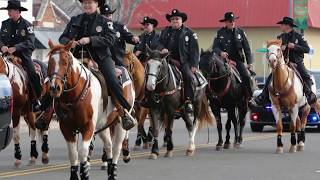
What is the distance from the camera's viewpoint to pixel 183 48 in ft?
57.0

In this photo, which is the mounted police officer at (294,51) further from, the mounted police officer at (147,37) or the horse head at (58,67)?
the horse head at (58,67)

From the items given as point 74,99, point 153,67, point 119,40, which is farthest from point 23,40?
point 74,99

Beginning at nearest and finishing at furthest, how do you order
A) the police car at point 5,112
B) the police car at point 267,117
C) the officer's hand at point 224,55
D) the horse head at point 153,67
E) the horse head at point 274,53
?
1. the police car at point 5,112
2. the horse head at point 153,67
3. the horse head at point 274,53
4. the officer's hand at point 224,55
5. the police car at point 267,117

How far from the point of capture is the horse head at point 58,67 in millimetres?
10641

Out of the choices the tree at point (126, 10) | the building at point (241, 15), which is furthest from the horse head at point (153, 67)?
the building at point (241, 15)

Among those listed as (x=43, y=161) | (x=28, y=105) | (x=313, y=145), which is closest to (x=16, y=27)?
(x=28, y=105)

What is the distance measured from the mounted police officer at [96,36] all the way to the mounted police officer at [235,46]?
7.45 metres

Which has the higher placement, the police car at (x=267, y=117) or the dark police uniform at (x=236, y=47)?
the dark police uniform at (x=236, y=47)

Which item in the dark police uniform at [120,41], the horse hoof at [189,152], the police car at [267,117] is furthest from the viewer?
the police car at [267,117]

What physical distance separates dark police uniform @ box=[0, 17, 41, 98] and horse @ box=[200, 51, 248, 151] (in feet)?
15.8

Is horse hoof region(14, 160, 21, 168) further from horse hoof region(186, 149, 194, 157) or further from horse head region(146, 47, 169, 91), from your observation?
horse hoof region(186, 149, 194, 157)

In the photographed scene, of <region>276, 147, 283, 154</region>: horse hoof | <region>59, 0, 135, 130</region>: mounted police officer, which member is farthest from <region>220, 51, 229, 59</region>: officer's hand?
<region>59, 0, 135, 130</region>: mounted police officer

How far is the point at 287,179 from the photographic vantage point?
1304 cm

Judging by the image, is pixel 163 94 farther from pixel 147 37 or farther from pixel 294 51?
pixel 294 51
